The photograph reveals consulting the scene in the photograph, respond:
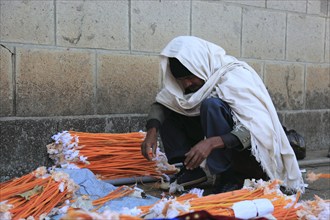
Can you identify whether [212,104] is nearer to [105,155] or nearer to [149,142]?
[149,142]

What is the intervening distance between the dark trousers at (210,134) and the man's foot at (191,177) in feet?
0.39

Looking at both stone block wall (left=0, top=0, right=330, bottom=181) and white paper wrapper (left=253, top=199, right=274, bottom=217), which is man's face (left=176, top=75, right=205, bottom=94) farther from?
white paper wrapper (left=253, top=199, right=274, bottom=217)

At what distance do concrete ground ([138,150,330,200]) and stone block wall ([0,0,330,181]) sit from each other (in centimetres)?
49

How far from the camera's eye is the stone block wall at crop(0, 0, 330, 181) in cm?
334

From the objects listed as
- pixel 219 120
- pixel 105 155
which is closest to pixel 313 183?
pixel 219 120

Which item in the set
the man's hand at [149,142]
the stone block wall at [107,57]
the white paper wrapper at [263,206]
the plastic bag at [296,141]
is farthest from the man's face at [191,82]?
the plastic bag at [296,141]

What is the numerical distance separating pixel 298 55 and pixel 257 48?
0.65 meters

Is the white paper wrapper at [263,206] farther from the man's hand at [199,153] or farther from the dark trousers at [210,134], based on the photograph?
the dark trousers at [210,134]

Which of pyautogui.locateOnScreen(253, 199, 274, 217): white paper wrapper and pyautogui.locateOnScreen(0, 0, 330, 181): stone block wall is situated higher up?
pyautogui.locateOnScreen(0, 0, 330, 181): stone block wall

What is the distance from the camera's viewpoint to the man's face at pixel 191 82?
2.96 metres

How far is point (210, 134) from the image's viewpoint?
2.75 m

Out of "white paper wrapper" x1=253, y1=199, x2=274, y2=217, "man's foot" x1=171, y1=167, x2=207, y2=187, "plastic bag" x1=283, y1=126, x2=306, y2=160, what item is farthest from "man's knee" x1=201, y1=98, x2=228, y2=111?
"plastic bag" x1=283, y1=126, x2=306, y2=160

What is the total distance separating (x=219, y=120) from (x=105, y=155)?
1.10 m

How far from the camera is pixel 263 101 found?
2803 mm
